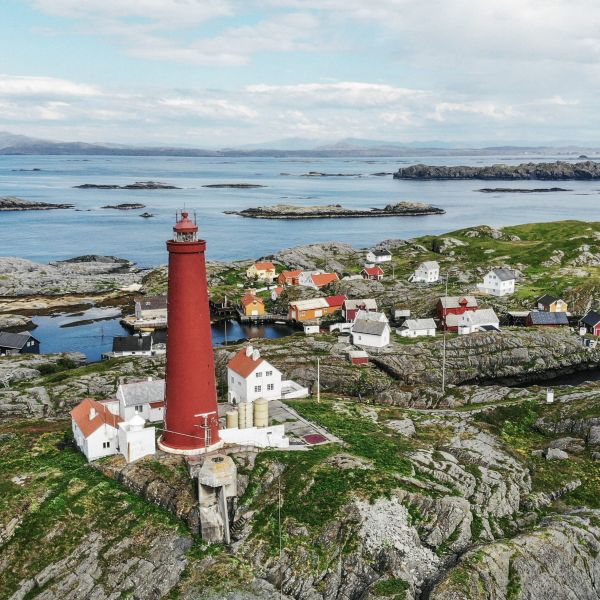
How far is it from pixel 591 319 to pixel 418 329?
73.8 ft

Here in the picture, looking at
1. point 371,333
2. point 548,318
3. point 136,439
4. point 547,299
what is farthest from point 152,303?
point 136,439

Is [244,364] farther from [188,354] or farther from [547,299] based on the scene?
[547,299]

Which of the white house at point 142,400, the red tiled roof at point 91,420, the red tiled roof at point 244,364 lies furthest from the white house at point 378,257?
the red tiled roof at point 91,420

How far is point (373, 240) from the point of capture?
548 feet

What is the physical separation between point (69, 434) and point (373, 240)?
439ft

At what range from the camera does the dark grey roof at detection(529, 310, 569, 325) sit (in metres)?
78.8

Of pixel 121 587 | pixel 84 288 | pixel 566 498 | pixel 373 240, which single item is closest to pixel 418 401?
pixel 566 498

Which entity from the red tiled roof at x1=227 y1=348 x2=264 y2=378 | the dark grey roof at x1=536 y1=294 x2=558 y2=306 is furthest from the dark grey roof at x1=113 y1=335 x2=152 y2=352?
the dark grey roof at x1=536 y1=294 x2=558 y2=306

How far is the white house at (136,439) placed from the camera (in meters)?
33.4

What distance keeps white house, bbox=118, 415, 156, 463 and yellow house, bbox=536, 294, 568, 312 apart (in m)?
64.7

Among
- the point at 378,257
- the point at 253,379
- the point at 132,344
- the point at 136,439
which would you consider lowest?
the point at 132,344

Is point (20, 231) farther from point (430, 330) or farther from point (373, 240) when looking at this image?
point (430, 330)

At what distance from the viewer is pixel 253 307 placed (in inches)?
3760

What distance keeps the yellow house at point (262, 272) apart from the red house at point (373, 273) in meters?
18.0
